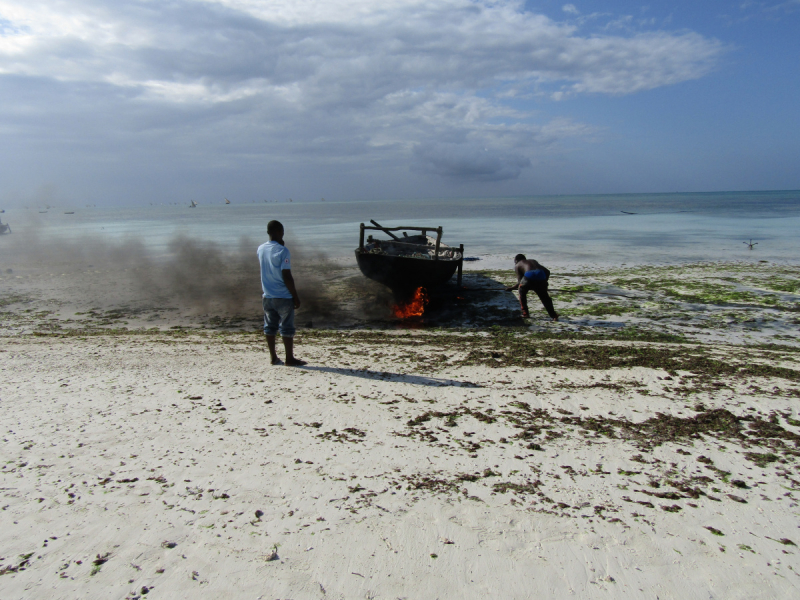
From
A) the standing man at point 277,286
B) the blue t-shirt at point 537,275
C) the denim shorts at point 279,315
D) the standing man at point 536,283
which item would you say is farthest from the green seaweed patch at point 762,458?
the blue t-shirt at point 537,275

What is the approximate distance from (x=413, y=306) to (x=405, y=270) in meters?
1.16

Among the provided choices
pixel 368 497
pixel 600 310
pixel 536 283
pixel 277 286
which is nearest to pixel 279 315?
pixel 277 286

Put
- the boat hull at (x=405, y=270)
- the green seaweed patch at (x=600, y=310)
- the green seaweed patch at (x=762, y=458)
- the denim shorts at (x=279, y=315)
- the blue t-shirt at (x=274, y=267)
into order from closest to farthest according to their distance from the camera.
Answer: the green seaweed patch at (x=762, y=458)
the blue t-shirt at (x=274, y=267)
the denim shorts at (x=279, y=315)
the green seaweed patch at (x=600, y=310)
the boat hull at (x=405, y=270)

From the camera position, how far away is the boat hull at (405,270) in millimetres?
13594

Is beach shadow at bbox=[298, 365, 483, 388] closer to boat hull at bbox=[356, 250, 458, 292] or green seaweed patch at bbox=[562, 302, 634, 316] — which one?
boat hull at bbox=[356, 250, 458, 292]

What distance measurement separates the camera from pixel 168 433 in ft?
15.9

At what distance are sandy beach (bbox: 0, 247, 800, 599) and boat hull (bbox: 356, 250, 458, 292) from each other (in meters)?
5.29

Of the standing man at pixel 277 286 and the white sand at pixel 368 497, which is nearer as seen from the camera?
the white sand at pixel 368 497

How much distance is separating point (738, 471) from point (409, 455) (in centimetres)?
310

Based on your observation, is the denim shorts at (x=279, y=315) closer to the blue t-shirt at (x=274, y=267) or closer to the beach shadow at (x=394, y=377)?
the blue t-shirt at (x=274, y=267)

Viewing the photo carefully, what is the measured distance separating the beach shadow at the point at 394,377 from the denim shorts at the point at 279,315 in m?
0.74

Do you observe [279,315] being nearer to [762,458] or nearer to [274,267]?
[274,267]

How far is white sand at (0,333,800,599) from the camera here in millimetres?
2945

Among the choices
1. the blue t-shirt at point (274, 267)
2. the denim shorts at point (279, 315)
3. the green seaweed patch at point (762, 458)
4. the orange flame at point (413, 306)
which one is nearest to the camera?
the green seaweed patch at point (762, 458)
